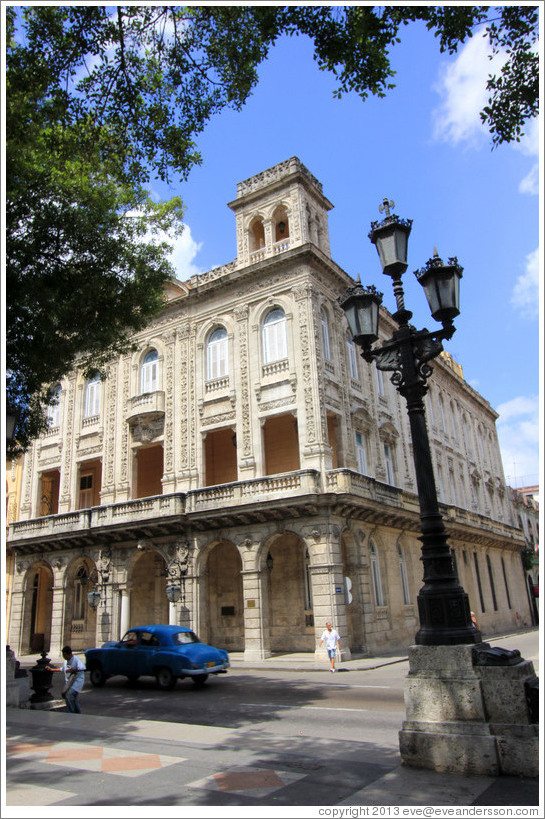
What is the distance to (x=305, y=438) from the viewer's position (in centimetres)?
2181

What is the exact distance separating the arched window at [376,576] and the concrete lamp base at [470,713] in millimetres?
17186

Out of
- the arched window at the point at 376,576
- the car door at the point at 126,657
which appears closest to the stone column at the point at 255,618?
the arched window at the point at 376,576

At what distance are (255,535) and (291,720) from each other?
11660 mm

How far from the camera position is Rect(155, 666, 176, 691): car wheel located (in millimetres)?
14930

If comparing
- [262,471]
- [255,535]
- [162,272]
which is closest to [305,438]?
[262,471]

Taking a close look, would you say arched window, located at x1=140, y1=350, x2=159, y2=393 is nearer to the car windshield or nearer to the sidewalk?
the car windshield

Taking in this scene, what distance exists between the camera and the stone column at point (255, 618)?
20.5 metres

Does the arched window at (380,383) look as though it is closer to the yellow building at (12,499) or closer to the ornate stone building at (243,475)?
the ornate stone building at (243,475)

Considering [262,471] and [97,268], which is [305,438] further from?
[97,268]

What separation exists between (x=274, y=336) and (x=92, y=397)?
10.4 m

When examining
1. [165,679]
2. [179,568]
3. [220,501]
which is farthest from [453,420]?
[165,679]

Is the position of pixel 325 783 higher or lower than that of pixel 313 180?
lower

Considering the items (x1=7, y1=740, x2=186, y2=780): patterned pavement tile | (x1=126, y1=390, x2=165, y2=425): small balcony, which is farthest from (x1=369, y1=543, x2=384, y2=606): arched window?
(x1=7, y1=740, x2=186, y2=780): patterned pavement tile

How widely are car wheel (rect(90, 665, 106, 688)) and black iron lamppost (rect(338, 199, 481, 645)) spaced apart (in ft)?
42.5
